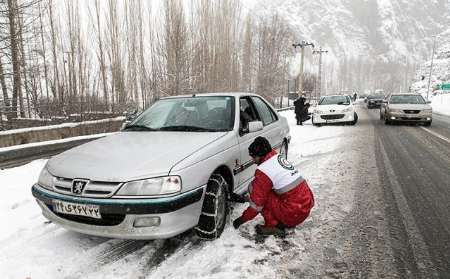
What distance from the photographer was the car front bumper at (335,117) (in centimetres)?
1498

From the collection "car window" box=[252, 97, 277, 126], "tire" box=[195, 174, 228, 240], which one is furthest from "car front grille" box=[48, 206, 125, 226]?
"car window" box=[252, 97, 277, 126]

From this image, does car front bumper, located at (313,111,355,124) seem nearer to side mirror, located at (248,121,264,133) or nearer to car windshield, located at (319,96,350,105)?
car windshield, located at (319,96,350,105)

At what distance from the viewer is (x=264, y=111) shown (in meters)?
5.52

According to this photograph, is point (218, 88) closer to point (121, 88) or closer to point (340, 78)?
point (121, 88)

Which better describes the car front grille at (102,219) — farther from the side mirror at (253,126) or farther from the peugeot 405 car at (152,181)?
the side mirror at (253,126)

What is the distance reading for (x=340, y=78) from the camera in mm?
133250

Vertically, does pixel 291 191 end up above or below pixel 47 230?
above

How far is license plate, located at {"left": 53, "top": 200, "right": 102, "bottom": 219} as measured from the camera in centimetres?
287

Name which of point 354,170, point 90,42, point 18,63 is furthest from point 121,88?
point 354,170

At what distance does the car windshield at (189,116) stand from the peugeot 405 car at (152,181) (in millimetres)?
24

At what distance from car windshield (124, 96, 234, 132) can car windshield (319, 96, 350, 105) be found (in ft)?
39.6

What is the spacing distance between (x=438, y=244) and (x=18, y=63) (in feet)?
38.4

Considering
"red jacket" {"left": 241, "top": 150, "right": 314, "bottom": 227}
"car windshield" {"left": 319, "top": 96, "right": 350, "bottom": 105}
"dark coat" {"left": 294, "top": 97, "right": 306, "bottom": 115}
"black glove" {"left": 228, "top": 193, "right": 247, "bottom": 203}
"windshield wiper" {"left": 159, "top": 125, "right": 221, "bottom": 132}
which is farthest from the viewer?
"dark coat" {"left": 294, "top": 97, "right": 306, "bottom": 115}

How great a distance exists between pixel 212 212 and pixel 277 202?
715 mm
